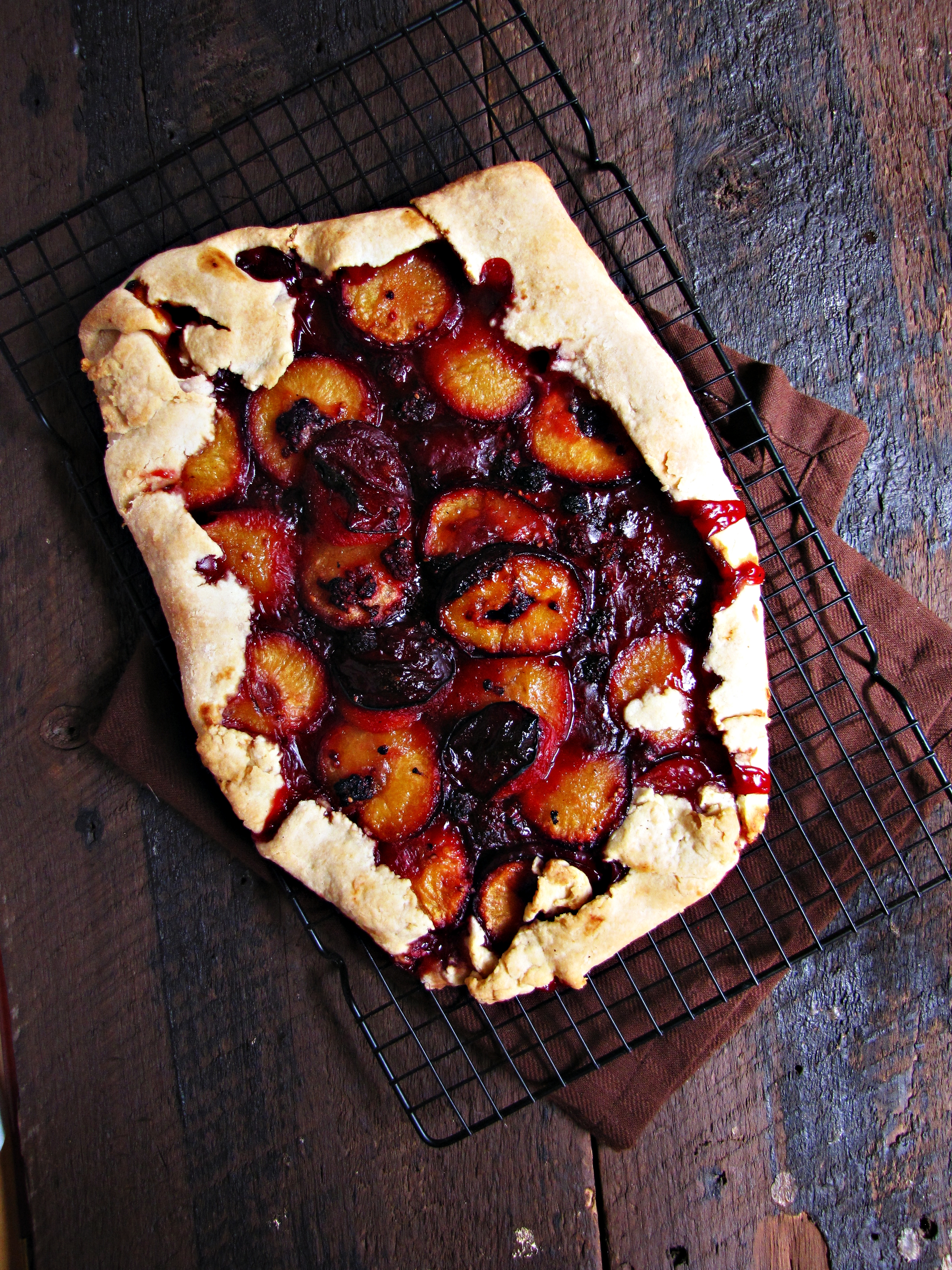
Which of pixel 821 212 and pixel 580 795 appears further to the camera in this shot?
pixel 821 212

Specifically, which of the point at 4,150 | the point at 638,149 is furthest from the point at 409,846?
the point at 4,150

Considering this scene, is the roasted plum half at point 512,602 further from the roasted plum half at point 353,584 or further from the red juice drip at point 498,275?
the red juice drip at point 498,275

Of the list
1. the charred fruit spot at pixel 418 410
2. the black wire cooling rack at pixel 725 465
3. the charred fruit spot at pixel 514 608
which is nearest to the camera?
the charred fruit spot at pixel 514 608

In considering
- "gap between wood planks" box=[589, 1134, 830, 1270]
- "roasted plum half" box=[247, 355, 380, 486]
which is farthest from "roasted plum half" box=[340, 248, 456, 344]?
"gap between wood planks" box=[589, 1134, 830, 1270]

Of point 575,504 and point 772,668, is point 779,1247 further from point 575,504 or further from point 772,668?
point 575,504

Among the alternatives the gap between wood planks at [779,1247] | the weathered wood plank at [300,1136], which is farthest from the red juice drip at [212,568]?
the gap between wood planks at [779,1247]

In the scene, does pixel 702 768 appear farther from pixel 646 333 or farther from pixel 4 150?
pixel 4 150

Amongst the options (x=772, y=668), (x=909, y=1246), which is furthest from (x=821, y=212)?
(x=909, y=1246)
